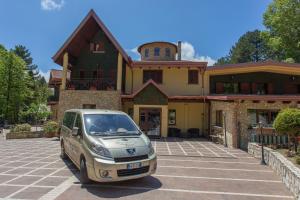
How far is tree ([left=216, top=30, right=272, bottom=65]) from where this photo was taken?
53.7 meters

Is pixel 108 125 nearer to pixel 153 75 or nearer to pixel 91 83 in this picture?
pixel 91 83

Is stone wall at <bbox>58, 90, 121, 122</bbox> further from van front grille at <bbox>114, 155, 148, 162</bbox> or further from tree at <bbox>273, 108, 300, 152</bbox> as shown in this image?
van front grille at <bbox>114, 155, 148, 162</bbox>

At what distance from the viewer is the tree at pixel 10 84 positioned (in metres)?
34.4

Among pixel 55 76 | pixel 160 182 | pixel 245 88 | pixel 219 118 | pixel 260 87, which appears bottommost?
pixel 160 182

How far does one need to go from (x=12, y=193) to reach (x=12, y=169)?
2.93 m

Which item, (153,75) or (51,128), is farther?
(153,75)

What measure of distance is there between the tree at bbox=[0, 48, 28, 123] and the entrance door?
24323 millimetres

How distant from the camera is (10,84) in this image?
34.9 meters

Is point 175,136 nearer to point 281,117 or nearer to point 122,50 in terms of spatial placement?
point 122,50

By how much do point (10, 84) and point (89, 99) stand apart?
21173mm

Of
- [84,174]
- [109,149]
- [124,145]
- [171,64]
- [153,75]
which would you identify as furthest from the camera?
[153,75]

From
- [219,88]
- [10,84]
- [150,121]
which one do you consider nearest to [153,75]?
[150,121]

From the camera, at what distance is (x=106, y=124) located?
310 inches

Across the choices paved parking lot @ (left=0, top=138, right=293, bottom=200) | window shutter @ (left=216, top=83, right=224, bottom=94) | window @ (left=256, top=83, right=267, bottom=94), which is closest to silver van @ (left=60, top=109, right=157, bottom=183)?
paved parking lot @ (left=0, top=138, right=293, bottom=200)
